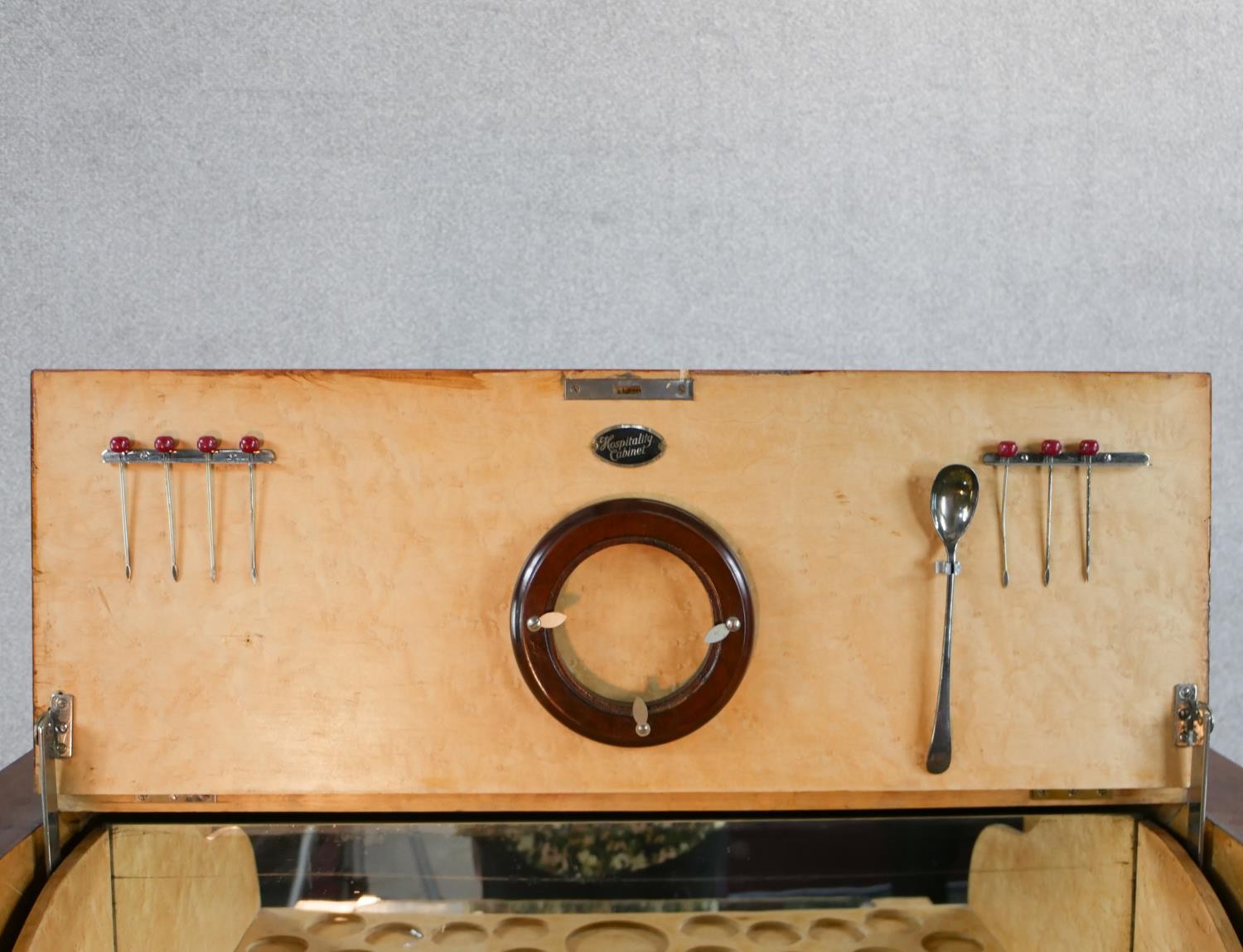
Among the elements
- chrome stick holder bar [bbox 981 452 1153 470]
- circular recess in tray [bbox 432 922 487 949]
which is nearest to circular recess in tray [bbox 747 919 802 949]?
circular recess in tray [bbox 432 922 487 949]

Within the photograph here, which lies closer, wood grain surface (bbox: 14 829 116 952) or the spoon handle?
wood grain surface (bbox: 14 829 116 952)

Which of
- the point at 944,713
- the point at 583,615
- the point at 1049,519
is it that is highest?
the point at 1049,519

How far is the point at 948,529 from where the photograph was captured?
1.06m

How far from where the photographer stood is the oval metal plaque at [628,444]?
3.52 feet

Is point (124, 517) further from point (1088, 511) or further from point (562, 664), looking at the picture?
point (1088, 511)

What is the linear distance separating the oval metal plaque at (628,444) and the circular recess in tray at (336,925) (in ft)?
1.84

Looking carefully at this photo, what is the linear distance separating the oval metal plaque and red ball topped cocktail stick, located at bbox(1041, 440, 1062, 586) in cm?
40

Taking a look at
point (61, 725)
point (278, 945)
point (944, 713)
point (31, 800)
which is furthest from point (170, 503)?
point (944, 713)

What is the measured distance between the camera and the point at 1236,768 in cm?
120

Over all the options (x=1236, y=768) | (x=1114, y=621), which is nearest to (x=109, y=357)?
(x=1114, y=621)

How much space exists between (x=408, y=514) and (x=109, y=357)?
3.26 ft

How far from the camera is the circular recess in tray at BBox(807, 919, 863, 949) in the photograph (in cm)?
108

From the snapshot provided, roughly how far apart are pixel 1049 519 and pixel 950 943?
0.46 meters

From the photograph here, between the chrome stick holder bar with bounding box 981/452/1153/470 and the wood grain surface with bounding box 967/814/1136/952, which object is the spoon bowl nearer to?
the chrome stick holder bar with bounding box 981/452/1153/470
